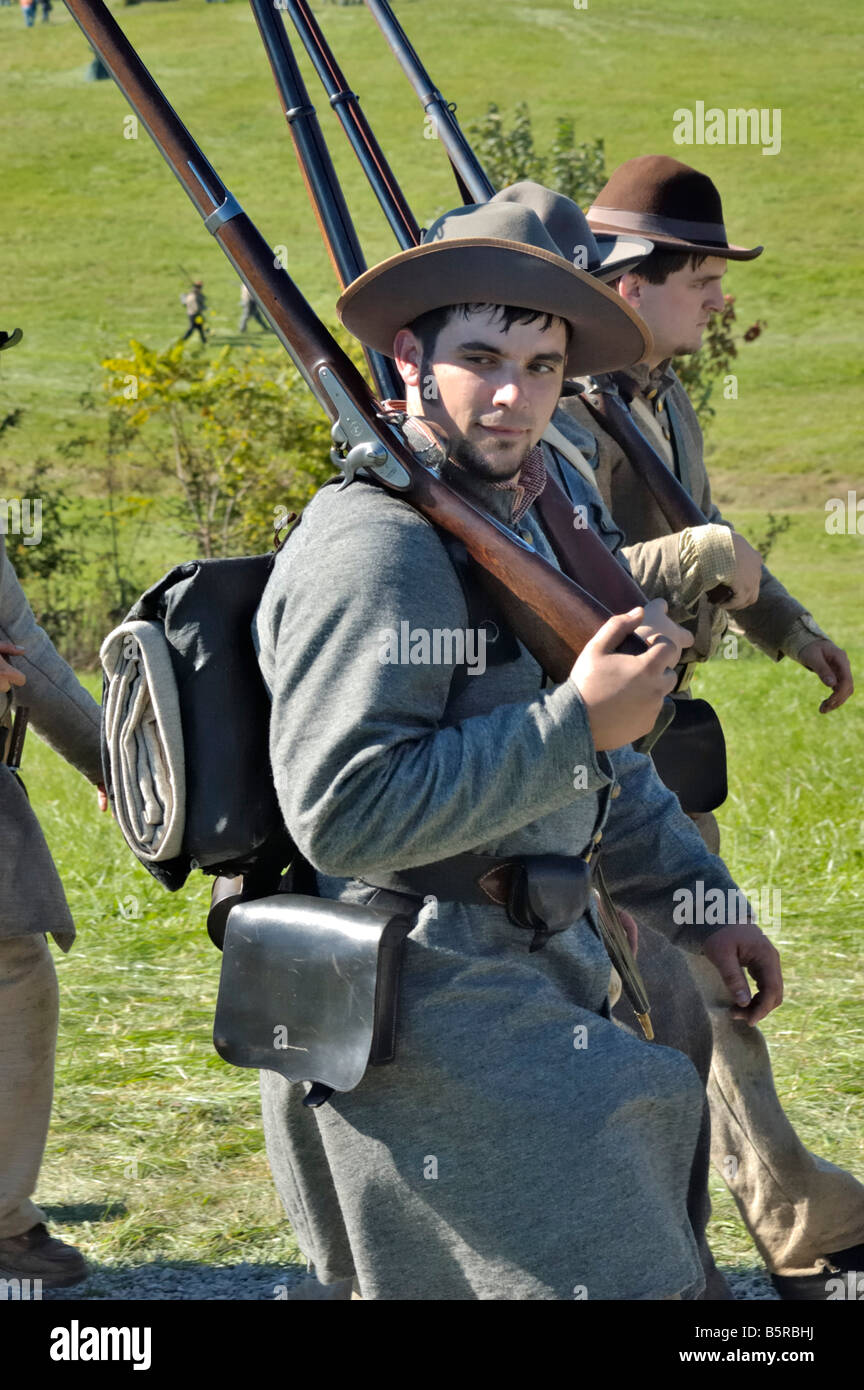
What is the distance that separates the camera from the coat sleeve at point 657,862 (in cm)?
285

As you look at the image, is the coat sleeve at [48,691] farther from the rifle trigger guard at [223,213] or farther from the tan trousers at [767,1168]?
the tan trousers at [767,1168]

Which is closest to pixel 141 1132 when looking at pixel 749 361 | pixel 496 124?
pixel 496 124

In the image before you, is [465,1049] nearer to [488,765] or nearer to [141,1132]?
[488,765]

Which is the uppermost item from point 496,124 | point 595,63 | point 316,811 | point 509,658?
point 595,63

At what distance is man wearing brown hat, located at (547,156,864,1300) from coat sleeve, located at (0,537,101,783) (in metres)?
1.34

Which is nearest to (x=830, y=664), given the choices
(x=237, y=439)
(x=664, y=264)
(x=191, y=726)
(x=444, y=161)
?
(x=664, y=264)

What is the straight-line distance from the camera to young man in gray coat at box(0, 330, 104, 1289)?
3.76 meters

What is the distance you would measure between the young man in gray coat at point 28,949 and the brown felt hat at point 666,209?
162cm

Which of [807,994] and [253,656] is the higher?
[253,656]

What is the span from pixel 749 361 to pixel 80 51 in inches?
786

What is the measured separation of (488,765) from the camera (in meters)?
2.18

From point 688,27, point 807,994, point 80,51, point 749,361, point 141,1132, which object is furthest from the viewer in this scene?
point 80,51

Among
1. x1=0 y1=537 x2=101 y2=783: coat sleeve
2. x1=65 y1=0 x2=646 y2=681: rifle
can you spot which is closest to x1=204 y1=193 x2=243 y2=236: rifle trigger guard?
x1=65 y1=0 x2=646 y2=681: rifle
